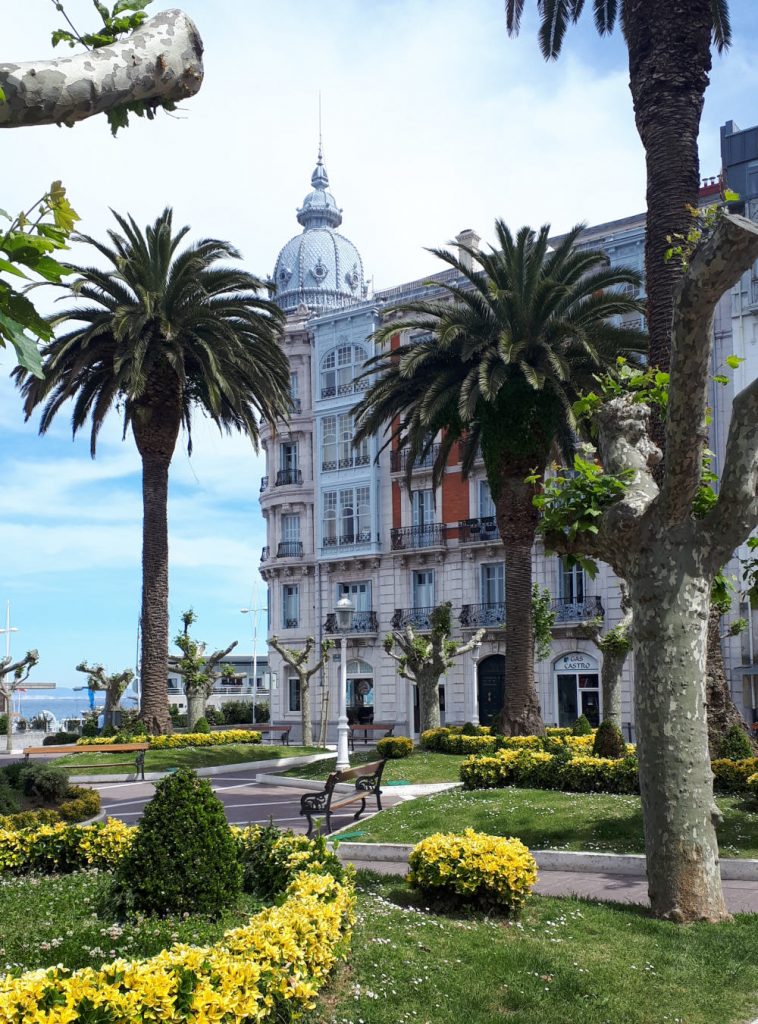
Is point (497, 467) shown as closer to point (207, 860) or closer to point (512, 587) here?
point (512, 587)

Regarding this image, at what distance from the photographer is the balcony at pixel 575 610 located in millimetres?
40219

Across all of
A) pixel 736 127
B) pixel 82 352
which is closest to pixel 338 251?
pixel 736 127

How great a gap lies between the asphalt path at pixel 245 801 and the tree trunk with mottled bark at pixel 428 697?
17.9 feet

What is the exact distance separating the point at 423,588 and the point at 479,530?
4.03 m

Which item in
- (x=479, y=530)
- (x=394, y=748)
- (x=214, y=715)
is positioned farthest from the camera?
(x=214, y=715)

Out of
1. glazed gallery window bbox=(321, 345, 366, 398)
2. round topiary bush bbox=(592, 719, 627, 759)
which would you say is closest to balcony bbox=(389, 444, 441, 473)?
glazed gallery window bbox=(321, 345, 366, 398)

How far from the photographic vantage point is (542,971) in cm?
743

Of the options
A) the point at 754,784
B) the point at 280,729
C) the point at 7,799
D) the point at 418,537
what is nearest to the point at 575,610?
the point at 418,537

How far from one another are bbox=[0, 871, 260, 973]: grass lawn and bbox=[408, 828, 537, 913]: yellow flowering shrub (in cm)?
160

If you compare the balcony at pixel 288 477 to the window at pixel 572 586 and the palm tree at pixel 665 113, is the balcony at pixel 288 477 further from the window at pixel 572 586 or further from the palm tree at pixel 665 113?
the palm tree at pixel 665 113

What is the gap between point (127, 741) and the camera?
A: 30.4 m

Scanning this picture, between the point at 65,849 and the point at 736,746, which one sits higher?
the point at 736,746

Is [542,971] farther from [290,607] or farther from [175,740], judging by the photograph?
[290,607]

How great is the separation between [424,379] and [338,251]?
38.9 metres
